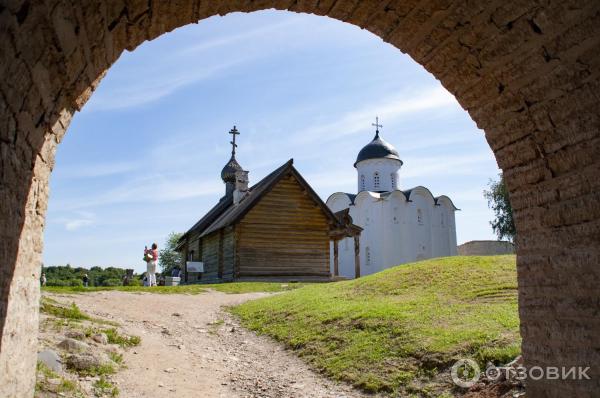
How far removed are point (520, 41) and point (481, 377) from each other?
382 centimetres

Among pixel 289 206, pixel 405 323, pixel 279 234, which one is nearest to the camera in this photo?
pixel 405 323

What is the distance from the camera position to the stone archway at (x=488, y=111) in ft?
9.05

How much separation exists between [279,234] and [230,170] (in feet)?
36.5

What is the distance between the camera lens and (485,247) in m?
42.8

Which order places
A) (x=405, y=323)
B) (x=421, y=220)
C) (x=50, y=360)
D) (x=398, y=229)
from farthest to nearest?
1. (x=421, y=220)
2. (x=398, y=229)
3. (x=405, y=323)
4. (x=50, y=360)

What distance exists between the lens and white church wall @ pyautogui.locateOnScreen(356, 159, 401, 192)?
42594mm

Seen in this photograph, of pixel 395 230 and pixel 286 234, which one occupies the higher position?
pixel 395 230

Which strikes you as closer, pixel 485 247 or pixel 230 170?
pixel 230 170

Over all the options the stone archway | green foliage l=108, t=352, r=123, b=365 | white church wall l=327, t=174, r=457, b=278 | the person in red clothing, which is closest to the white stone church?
white church wall l=327, t=174, r=457, b=278

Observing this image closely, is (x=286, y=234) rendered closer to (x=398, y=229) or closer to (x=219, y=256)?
(x=219, y=256)

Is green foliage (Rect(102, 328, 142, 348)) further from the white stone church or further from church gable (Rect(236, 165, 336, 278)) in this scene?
the white stone church

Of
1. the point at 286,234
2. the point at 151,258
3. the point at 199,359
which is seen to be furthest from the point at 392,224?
the point at 199,359

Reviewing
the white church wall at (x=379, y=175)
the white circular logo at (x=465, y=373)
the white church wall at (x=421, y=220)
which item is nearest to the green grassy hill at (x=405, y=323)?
the white circular logo at (x=465, y=373)

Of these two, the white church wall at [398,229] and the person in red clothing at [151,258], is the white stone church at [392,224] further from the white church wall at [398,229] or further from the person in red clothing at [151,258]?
the person in red clothing at [151,258]
